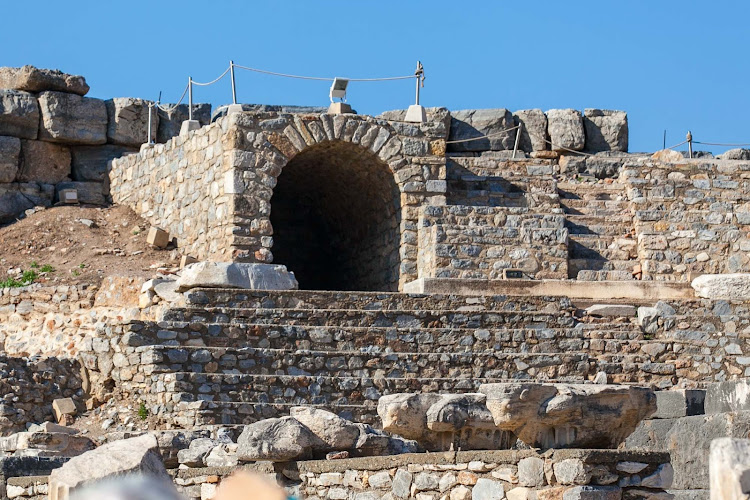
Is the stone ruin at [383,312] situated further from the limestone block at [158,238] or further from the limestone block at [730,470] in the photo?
the limestone block at [158,238]

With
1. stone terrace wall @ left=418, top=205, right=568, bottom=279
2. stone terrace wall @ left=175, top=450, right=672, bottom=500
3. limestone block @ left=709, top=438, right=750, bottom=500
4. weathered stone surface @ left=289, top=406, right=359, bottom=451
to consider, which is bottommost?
stone terrace wall @ left=175, top=450, right=672, bottom=500

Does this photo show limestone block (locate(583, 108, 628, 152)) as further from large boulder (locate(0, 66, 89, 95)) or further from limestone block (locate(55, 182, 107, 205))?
large boulder (locate(0, 66, 89, 95))

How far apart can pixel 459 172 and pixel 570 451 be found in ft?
35.0

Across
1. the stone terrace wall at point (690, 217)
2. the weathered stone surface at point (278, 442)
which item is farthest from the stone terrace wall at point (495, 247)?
the weathered stone surface at point (278, 442)

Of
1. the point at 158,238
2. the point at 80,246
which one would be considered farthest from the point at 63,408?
the point at 80,246

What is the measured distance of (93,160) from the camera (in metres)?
20.5

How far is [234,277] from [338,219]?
5486 millimetres

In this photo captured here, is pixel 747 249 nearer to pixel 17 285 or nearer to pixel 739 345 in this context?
pixel 739 345

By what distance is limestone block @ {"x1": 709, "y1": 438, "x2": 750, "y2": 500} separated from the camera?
14.1ft

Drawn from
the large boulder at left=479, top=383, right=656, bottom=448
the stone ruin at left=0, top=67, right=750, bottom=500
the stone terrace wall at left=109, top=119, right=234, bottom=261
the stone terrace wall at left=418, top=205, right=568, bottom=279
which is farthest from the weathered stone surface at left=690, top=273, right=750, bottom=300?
the large boulder at left=479, top=383, right=656, bottom=448

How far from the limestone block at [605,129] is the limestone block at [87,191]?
7548 mm

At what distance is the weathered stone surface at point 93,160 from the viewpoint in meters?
20.4

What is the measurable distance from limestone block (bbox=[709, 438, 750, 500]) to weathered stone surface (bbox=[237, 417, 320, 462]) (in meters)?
4.13

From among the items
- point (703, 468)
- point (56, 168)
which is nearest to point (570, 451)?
point (703, 468)
